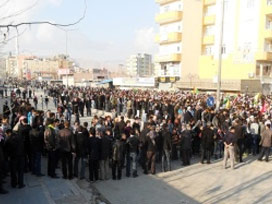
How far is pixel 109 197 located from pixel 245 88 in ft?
98.9

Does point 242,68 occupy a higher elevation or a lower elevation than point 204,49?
lower

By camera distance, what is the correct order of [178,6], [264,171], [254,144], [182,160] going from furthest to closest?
[178,6] → [254,144] → [182,160] → [264,171]

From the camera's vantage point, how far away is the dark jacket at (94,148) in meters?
9.46

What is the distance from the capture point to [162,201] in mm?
8453

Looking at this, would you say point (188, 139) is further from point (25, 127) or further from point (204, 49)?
point (204, 49)

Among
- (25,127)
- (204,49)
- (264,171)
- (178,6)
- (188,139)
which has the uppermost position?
(178,6)

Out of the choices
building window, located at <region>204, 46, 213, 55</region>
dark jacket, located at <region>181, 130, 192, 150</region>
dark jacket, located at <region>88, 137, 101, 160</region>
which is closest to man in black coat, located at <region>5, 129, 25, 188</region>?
dark jacket, located at <region>88, 137, 101, 160</region>

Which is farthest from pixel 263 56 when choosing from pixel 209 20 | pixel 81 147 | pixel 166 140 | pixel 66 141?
pixel 66 141

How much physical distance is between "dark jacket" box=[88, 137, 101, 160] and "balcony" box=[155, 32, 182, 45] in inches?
1671

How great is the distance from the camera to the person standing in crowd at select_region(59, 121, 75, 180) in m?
9.23

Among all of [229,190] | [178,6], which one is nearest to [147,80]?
[178,6]

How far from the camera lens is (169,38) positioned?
51.1 m

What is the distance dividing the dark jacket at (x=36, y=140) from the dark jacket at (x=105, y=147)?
1.73 meters

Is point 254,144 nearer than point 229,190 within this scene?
No
